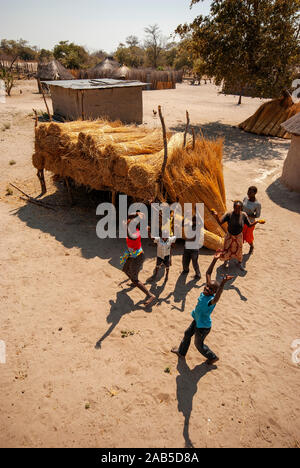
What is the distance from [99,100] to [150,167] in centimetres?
994

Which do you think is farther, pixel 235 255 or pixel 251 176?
pixel 251 176

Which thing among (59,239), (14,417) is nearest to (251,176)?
(59,239)

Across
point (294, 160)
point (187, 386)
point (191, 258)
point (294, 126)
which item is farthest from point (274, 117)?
point (187, 386)

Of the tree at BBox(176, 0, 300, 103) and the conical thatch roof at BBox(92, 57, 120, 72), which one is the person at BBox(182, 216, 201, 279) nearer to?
the tree at BBox(176, 0, 300, 103)

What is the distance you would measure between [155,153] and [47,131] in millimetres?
3015

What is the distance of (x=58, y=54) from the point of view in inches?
1411

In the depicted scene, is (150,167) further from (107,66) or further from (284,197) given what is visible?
(107,66)

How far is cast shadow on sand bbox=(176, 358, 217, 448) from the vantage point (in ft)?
9.95

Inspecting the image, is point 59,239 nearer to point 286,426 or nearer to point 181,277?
point 181,277

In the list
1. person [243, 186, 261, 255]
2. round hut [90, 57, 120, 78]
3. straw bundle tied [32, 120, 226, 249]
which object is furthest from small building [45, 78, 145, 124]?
round hut [90, 57, 120, 78]

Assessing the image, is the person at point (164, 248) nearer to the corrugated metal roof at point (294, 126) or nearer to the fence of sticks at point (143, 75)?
the corrugated metal roof at point (294, 126)

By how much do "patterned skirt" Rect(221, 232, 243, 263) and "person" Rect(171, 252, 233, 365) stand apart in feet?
5.53

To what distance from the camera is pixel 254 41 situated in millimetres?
12375

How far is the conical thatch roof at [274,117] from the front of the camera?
14.4 metres
